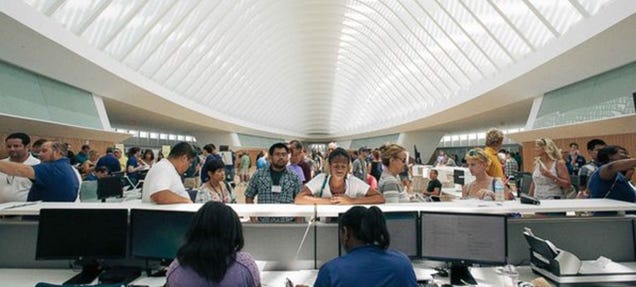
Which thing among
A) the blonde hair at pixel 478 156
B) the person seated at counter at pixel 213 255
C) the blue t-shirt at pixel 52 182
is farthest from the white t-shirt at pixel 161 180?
the blonde hair at pixel 478 156

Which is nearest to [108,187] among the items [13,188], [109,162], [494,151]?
[109,162]

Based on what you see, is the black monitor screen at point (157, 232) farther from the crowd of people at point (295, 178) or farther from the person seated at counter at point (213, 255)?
the person seated at counter at point (213, 255)

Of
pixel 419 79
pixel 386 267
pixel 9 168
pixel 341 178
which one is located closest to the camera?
pixel 386 267

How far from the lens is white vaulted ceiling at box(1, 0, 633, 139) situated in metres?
10.7

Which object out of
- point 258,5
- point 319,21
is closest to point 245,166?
point 258,5

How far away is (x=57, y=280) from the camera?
270 cm

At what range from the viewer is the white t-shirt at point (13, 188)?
12.1 ft

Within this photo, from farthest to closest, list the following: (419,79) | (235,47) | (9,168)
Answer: (419,79) → (235,47) → (9,168)

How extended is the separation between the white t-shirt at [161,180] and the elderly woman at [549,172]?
4696 millimetres

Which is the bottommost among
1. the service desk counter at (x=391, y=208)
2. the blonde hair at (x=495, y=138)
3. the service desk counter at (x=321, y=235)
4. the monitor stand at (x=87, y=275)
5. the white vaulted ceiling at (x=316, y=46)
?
the monitor stand at (x=87, y=275)

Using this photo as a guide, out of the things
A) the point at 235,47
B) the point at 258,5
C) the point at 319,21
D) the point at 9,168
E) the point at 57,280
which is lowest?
the point at 57,280

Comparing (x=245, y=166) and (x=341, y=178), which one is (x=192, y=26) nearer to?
(x=245, y=166)

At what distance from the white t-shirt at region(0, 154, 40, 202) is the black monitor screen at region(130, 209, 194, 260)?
2142 mm

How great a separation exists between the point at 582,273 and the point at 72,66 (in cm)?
1214
